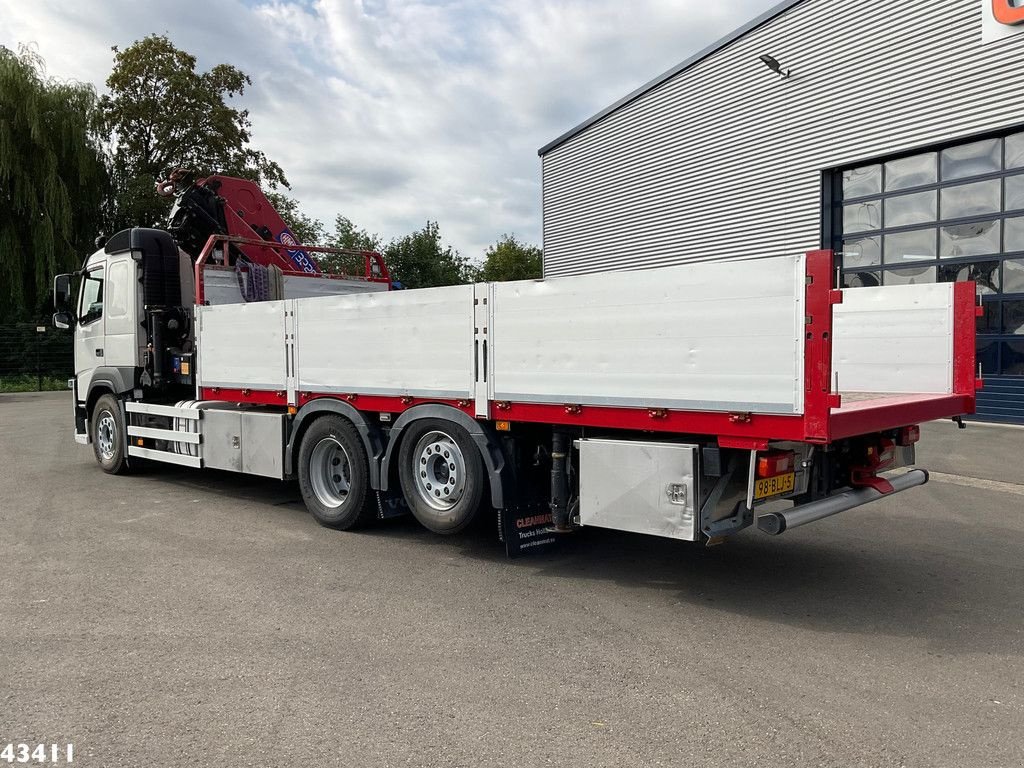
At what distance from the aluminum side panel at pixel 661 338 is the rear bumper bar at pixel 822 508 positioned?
751 mm

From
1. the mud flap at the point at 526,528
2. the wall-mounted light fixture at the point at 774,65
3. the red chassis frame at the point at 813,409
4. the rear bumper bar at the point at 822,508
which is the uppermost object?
the wall-mounted light fixture at the point at 774,65

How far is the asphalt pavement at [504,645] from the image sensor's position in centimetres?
329

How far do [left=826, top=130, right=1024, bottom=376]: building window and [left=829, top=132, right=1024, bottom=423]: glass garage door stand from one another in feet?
0.06

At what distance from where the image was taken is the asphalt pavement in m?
3.29

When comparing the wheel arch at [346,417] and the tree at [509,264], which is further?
the tree at [509,264]

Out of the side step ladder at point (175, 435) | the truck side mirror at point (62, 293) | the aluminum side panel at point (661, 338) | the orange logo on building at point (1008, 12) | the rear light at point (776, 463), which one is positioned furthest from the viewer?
the orange logo on building at point (1008, 12)

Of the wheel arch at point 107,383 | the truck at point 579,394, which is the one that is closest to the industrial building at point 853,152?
the truck at point 579,394

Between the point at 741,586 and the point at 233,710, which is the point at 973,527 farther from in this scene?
the point at 233,710

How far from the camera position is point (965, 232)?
14.9 meters

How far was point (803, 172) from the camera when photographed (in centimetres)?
1680

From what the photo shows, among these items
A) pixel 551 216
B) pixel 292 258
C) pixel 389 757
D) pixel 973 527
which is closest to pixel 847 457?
pixel 973 527

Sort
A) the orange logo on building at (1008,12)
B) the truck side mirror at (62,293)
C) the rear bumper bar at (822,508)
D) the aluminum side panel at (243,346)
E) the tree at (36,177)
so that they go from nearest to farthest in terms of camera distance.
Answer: the rear bumper bar at (822,508), the aluminum side panel at (243,346), the truck side mirror at (62,293), the orange logo on building at (1008,12), the tree at (36,177)

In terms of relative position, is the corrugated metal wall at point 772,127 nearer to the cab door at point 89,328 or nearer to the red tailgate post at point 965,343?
the red tailgate post at point 965,343

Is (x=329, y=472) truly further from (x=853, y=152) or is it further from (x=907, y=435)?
(x=853, y=152)
